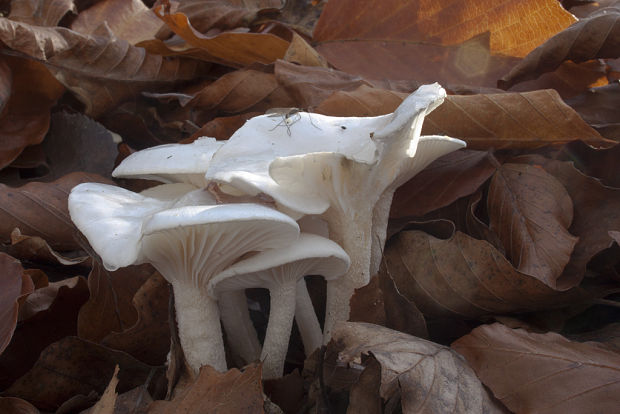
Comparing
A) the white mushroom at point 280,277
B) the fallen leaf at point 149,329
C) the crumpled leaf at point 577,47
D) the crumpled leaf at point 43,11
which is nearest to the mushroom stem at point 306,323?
the white mushroom at point 280,277

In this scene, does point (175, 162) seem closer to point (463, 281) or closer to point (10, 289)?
point (10, 289)

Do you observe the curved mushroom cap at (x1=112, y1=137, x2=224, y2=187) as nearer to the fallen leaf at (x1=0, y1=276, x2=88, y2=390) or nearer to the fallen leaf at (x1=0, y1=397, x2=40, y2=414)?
the fallen leaf at (x1=0, y1=276, x2=88, y2=390)

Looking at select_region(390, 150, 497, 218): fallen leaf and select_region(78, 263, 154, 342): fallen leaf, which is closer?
select_region(78, 263, 154, 342): fallen leaf

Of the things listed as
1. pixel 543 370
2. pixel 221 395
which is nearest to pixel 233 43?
pixel 221 395

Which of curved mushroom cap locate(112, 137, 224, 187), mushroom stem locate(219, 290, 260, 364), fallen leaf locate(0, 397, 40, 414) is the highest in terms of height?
curved mushroom cap locate(112, 137, 224, 187)

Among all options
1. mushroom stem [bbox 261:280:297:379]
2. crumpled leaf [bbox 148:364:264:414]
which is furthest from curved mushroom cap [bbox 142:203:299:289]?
crumpled leaf [bbox 148:364:264:414]

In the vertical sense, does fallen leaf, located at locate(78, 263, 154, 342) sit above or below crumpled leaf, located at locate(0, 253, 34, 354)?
below

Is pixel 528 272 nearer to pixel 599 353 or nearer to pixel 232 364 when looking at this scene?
pixel 599 353
